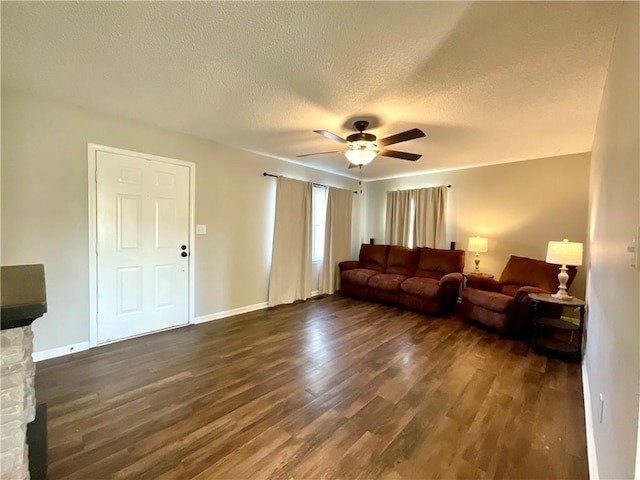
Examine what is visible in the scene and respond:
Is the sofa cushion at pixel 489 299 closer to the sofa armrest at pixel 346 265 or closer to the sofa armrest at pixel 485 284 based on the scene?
the sofa armrest at pixel 485 284

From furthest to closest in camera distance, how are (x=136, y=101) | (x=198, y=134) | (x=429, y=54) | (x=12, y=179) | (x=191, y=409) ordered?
(x=198, y=134)
(x=136, y=101)
(x=12, y=179)
(x=191, y=409)
(x=429, y=54)

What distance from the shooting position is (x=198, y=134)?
3.47 metres

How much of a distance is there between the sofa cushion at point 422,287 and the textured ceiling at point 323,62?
2.15 meters

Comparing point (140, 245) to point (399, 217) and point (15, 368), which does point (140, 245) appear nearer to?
point (15, 368)

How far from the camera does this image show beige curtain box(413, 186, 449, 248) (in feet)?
16.6

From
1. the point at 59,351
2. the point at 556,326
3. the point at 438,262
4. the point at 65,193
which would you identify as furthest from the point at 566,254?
the point at 59,351

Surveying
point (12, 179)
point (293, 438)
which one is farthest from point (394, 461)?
point (12, 179)

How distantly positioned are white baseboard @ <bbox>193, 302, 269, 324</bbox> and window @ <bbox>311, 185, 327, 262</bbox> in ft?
4.60

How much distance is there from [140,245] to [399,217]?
172 inches

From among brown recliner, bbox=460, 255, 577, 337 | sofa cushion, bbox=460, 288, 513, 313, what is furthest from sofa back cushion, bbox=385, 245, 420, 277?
sofa cushion, bbox=460, 288, 513, 313

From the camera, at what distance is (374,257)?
5578mm

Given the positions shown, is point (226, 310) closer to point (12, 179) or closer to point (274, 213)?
point (274, 213)

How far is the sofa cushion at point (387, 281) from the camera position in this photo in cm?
457

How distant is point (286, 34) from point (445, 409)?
2.67m
